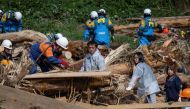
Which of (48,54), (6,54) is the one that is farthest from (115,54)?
(48,54)

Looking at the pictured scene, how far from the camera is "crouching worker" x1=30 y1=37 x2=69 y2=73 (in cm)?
1192

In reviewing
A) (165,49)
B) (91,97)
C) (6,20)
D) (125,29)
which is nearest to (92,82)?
(91,97)

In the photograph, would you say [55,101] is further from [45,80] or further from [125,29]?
[125,29]

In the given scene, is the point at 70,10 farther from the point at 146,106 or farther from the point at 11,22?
the point at 146,106

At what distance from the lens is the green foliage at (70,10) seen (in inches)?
940

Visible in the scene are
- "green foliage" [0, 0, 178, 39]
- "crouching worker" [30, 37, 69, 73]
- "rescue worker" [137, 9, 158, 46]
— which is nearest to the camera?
"crouching worker" [30, 37, 69, 73]

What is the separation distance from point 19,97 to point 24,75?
751 millimetres

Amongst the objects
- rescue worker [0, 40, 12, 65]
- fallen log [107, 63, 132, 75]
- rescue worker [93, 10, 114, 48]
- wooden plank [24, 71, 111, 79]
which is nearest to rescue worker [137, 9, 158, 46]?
rescue worker [93, 10, 114, 48]

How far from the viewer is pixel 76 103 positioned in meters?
10.2

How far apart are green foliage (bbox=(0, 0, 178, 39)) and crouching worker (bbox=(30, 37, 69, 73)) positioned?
397 inches

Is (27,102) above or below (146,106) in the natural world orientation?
above

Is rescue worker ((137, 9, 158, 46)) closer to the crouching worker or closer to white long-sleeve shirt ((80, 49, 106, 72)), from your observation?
the crouching worker

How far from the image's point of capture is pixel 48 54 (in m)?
12.0

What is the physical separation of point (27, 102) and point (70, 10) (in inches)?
679
